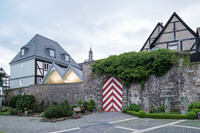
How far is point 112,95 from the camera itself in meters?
11.6

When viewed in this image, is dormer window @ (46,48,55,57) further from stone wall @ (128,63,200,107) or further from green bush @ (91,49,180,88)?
stone wall @ (128,63,200,107)

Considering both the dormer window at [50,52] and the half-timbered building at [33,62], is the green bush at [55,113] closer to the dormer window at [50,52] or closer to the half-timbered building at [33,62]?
the half-timbered building at [33,62]

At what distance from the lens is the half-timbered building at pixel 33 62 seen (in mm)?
25094

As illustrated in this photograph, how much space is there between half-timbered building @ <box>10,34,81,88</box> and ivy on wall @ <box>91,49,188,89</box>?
1659cm

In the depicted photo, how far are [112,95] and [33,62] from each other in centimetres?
1748

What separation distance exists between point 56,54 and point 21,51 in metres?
5.74

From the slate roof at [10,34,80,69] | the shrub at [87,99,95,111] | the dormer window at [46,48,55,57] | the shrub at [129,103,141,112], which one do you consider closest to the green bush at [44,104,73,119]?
the shrub at [87,99,95,111]

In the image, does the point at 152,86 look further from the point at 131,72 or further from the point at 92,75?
the point at 92,75

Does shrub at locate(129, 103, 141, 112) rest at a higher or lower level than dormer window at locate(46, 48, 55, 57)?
lower

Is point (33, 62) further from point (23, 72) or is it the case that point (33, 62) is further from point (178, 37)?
point (178, 37)

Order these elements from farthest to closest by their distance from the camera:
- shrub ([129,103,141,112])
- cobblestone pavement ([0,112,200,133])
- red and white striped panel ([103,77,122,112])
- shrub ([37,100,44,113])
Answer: shrub ([37,100,44,113]), red and white striped panel ([103,77,122,112]), shrub ([129,103,141,112]), cobblestone pavement ([0,112,200,133])

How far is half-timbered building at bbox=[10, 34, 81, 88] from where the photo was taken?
2509 centimetres

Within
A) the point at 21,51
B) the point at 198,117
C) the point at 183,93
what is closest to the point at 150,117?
the point at 198,117

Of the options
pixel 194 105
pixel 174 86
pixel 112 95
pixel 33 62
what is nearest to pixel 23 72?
pixel 33 62
